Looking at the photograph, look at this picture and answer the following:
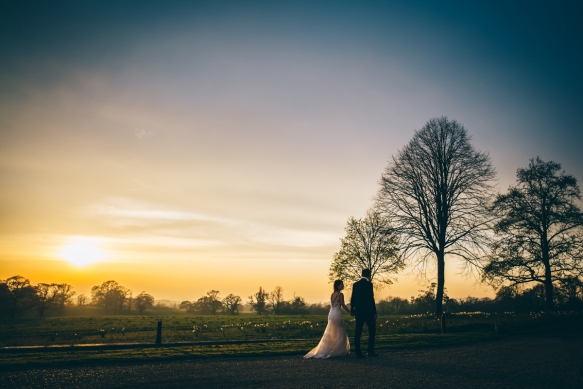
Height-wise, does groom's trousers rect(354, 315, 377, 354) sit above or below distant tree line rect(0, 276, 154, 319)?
above

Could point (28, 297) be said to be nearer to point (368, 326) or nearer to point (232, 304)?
point (232, 304)

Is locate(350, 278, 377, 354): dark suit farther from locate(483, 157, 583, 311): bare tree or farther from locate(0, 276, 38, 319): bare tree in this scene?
locate(0, 276, 38, 319): bare tree

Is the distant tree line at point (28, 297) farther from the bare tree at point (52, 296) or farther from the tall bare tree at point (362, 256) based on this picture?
the tall bare tree at point (362, 256)

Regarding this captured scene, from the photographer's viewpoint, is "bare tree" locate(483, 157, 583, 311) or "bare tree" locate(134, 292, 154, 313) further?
"bare tree" locate(134, 292, 154, 313)

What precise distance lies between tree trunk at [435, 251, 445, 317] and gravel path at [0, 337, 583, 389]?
14285mm

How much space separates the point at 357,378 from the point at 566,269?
30242mm

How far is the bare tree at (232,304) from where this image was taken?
83938 millimetres

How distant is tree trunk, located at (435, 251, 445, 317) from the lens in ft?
83.3

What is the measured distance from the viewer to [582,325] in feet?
62.6

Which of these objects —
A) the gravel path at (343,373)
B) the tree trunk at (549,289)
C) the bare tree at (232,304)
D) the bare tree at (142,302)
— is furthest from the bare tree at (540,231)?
the bare tree at (142,302)

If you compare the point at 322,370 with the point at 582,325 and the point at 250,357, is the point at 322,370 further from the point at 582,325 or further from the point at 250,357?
the point at 582,325

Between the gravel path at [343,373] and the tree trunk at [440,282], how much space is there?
14285 millimetres

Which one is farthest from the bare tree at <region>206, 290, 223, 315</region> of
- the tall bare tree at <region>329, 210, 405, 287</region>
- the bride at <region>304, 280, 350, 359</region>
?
the bride at <region>304, 280, 350, 359</region>

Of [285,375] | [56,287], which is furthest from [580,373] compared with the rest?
[56,287]
